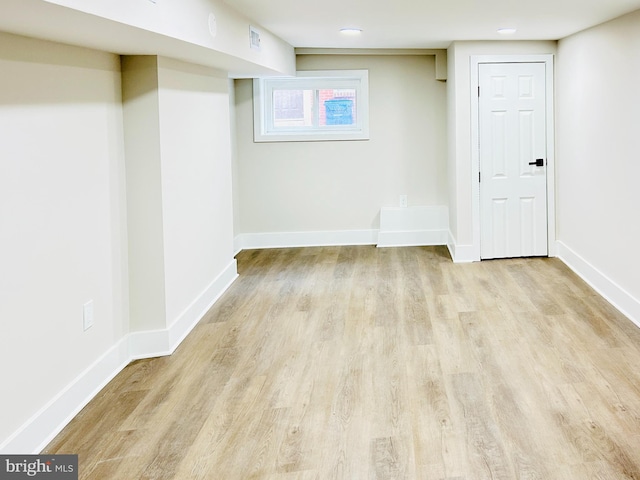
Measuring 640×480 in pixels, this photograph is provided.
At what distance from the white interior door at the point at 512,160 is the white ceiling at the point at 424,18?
43 cm

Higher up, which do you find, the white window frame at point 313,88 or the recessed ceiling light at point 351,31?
the recessed ceiling light at point 351,31

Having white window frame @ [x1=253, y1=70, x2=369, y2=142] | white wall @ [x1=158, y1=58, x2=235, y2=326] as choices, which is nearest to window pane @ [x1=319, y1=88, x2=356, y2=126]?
white window frame @ [x1=253, y1=70, x2=369, y2=142]

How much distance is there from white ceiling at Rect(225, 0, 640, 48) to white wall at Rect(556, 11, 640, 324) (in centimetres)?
23

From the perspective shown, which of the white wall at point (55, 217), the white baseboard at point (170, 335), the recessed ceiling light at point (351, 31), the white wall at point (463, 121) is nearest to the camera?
the white wall at point (55, 217)

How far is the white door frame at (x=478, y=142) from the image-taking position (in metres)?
5.35

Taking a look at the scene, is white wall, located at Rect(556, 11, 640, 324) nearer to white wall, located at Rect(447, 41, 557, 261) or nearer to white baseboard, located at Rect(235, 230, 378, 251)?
white wall, located at Rect(447, 41, 557, 261)

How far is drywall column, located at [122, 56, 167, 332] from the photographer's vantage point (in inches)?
127

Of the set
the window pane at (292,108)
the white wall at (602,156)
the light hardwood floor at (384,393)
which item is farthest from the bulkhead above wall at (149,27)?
the white wall at (602,156)

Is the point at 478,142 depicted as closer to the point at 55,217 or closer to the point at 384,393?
the point at 384,393

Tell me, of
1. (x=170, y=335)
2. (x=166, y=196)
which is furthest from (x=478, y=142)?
(x=170, y=335)

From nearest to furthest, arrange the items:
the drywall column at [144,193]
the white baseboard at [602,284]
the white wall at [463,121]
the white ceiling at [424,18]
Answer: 1. the drywall column at [144,193]
2. the white ceiling at [424,18]
3. the white baseboard at [602,284]
4. the white wall at [463,121]

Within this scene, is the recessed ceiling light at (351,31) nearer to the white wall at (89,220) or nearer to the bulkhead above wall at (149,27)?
the bulkhead above wall at (149,27)

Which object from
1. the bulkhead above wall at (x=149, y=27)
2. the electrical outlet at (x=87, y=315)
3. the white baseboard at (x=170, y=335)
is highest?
the bulkhead above wall at (x=149, y=27)

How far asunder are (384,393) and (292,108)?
171 inches
